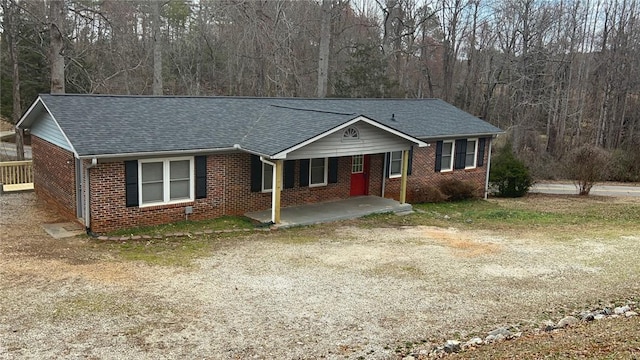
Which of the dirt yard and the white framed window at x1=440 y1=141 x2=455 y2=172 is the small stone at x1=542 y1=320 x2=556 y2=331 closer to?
the dirt yard

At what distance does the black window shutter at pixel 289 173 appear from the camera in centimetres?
1667

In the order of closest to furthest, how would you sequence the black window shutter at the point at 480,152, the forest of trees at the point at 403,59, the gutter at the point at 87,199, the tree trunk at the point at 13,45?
the gutter at the point at 87,199, the black window shutter at the point at 480,152, the tree trunk at the point at 13,45, the forest of trees at the point at 403,59

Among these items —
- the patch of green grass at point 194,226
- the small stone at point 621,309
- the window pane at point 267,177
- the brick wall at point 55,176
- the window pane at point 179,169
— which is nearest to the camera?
the small stone at point 621,309

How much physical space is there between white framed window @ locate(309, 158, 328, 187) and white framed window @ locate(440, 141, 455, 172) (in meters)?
5.91

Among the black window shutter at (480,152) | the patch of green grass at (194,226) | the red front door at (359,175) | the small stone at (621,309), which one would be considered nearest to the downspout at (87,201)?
the patch of green grass at (194,226)

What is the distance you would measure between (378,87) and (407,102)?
28.6 ft

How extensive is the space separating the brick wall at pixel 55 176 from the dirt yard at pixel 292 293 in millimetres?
1031

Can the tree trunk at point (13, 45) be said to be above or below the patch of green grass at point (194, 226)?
above

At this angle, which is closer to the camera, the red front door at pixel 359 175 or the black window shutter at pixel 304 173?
the black window shutter at pixel 304 173

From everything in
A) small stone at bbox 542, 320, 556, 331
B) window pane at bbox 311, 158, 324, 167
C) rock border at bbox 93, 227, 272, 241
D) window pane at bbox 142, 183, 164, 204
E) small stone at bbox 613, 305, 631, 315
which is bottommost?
small stone at bbox 542, 320, 556, 331

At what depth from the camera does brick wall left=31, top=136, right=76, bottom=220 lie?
Result: 14531 mm

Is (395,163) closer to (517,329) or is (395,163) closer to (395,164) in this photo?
(395,164)

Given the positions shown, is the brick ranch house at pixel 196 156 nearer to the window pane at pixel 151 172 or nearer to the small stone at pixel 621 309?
the window pane at pixel 151 172

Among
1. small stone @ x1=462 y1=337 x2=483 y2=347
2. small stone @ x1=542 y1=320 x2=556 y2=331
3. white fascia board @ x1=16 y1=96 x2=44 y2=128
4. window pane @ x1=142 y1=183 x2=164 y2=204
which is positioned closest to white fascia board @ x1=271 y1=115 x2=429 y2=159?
window pane @ x1=142 y1=183 x2=164 y2=204
